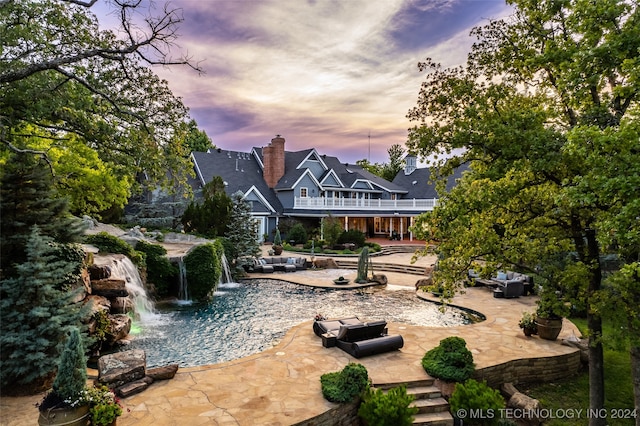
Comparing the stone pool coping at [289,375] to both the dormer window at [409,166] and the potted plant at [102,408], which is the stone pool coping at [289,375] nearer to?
the potted plant at [102,408]

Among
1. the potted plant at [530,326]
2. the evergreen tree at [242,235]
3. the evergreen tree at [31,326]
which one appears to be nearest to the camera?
the evergreen tree at [31,326]

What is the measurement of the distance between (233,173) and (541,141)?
31812 millimetres

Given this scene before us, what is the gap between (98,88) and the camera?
28.3 ft

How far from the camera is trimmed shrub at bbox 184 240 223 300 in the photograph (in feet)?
51.2

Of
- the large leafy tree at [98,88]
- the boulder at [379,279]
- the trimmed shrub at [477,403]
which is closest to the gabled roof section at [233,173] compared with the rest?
the boulder at [379,279]

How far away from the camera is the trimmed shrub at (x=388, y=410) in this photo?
20.6ft

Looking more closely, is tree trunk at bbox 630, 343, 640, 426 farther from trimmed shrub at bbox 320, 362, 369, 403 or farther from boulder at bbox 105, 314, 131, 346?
boulder at bbox 105, 314, 131, 346

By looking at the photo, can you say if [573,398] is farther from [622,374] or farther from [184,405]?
[184,405]

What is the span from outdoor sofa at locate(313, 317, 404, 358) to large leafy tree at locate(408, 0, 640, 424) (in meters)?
3.11

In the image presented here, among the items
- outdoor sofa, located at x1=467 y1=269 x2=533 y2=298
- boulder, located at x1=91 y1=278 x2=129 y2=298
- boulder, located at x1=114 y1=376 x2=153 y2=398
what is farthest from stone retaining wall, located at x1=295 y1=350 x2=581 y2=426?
boulder, located at x1=91 y1=278 x2=129 y2=298

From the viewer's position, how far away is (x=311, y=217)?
3556cm

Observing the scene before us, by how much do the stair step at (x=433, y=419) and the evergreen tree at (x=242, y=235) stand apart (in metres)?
15.1

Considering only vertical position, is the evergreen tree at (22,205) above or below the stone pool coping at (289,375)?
above

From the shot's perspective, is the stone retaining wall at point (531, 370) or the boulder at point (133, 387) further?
the stone retaining wall at point (531, 370)
